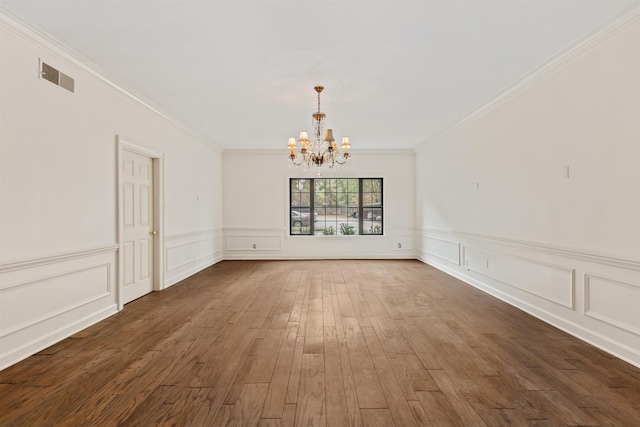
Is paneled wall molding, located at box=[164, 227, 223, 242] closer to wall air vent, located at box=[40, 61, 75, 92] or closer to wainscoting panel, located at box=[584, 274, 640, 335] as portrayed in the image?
wall air vent, located at box=[40, 61, 75, 92]

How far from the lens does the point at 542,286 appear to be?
12.6ft

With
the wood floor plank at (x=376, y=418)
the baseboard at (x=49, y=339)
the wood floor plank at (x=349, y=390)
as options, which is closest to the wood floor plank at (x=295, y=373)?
the wood floor plank at (x=349, y=390)

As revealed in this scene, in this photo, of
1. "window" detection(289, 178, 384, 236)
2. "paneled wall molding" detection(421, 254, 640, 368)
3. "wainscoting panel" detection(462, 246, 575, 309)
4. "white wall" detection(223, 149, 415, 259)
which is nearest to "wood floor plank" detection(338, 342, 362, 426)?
"paneled wall molding" detection(421, 254, 640, 368)

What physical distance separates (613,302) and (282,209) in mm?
6650

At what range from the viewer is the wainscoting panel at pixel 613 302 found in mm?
2730

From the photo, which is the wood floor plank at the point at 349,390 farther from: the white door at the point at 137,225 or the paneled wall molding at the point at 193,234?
the paneled wall molding at the point at 193,234

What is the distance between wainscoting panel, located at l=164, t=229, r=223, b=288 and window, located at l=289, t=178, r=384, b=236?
6.36 feet

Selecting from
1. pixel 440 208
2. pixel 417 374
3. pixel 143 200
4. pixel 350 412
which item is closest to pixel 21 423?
pixel 350 412

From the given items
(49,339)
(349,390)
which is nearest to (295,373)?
(349,390)

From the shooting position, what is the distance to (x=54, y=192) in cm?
320

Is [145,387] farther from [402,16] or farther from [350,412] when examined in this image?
[402,16]

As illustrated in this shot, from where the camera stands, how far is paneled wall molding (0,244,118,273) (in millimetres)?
2732

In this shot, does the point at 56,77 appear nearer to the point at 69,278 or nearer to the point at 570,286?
the point at 69,278

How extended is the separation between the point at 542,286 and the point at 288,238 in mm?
5747
